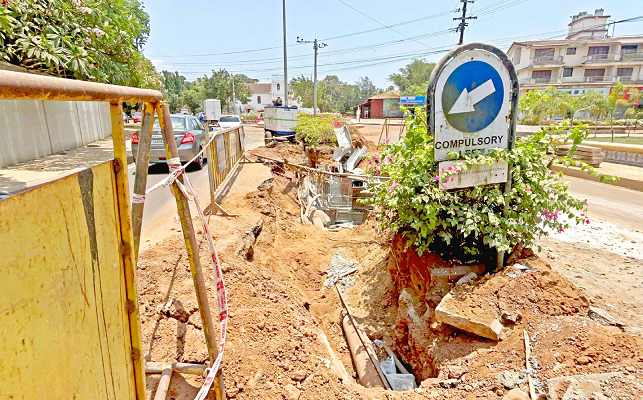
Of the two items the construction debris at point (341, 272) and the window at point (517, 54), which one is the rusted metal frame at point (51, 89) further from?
the window at point (517, 54)

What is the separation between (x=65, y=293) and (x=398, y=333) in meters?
4.01

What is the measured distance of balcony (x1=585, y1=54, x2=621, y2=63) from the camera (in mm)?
Answer: 44500

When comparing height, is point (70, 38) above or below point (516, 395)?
above

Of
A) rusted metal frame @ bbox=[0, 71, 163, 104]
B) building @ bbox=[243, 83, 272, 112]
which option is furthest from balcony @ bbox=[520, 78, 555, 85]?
rusted metal frame @ bbox=[0, 71, 163, 104]

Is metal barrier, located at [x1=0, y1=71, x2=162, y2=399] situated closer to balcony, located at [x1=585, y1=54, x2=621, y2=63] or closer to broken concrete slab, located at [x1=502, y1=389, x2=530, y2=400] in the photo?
broken concrete slab, located at [x1=502, y1=389, x2=530, y2=400]

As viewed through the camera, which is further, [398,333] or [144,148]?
[398,333]

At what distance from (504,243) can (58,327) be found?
12.4 feet

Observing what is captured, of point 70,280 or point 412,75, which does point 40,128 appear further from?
point 412,75

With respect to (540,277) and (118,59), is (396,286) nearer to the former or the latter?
(540,277)

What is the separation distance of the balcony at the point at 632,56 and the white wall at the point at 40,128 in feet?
195

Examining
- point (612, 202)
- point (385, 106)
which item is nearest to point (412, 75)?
point (385, 106)

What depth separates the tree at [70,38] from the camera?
27.5 feet

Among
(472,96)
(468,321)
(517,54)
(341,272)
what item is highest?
(517,54)

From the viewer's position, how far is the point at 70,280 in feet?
3.43
